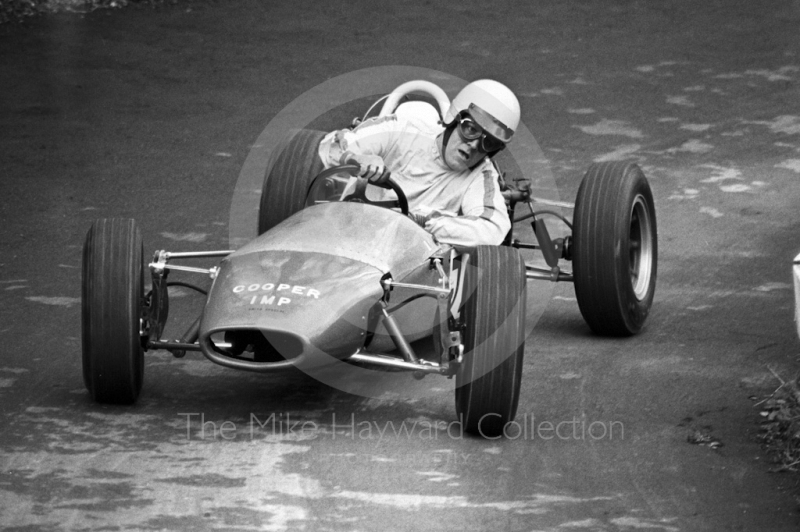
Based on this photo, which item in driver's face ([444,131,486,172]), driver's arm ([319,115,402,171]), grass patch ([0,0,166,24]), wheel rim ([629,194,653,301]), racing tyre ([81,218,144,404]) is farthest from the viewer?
grass patch ([0,0,166,24])

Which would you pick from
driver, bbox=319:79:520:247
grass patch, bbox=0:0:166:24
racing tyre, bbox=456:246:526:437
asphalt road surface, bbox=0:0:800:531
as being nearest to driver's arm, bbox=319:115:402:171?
driver, bbox=319:79:520:247

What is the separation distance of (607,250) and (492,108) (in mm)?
999

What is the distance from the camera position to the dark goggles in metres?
7.43

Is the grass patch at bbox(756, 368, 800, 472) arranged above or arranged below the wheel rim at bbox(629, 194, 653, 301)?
below

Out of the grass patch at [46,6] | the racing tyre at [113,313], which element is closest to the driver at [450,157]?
the racing tyre at [113,313]

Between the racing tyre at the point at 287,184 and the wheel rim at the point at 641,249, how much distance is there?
188 cm

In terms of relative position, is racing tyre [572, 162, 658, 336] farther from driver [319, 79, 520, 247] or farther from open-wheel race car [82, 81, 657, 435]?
open-wheel race car [82, 81, 657, 435]

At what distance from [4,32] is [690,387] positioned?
9.80 m

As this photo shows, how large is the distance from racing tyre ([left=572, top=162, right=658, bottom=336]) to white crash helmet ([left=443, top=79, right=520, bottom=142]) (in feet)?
2.06

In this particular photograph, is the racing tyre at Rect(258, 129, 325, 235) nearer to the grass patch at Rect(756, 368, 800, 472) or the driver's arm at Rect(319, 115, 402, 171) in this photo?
the driver's arm at Rect(319, 115, 402, 171)

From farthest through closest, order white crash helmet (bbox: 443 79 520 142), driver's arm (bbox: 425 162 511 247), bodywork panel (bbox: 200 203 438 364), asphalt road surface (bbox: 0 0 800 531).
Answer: white crash helmet (bbox: 443 79 520 142)
driver's arm (bbox: 425 162 511 247)
bodywork panel (bbox: 200 203 438 364)
asphalt road surface (bbox: 0 0 800 531)

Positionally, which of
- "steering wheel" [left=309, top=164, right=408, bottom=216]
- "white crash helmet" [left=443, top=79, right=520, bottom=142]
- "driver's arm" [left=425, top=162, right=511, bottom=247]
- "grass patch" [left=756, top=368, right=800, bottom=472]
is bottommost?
"grass patch" [left=756, top=368, right=800, bottom=472]

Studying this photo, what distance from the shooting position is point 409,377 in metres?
7.25

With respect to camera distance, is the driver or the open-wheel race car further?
the driver
